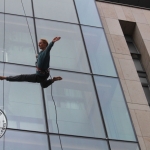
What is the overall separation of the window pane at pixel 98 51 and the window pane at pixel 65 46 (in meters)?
0.30

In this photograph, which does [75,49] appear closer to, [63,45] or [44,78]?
[63,45]

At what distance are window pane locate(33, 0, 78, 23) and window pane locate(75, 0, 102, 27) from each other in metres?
0.30

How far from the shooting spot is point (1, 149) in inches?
444

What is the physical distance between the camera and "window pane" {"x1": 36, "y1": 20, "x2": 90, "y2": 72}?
49.9 feet

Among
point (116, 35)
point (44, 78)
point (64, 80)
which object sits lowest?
point (44, 78)

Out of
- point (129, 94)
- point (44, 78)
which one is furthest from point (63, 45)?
point (44, 78)

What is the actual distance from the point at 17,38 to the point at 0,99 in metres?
3.53

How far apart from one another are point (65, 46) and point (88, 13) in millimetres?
3112

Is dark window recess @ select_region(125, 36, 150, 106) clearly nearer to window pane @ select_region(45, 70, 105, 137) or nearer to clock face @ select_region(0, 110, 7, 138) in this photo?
window pane @ select_region(45, 70, 105, 137)

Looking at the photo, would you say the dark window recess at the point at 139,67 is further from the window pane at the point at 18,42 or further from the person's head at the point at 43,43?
the person's head at the point at 43,43

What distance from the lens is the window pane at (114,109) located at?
43.6 feet

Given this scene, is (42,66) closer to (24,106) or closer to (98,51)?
(24,106)

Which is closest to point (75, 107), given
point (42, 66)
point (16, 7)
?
point (42, 66)

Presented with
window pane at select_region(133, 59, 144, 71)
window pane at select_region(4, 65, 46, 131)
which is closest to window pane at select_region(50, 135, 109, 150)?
window pane at select_region(4, 65, 46, 131)
